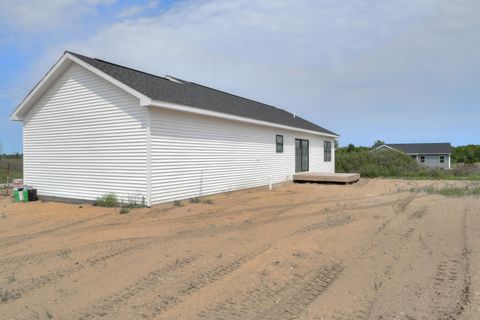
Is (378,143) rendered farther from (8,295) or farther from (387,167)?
(8,295)

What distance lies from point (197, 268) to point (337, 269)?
1.84 meters

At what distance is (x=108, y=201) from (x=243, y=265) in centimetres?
642

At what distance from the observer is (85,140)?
1109 centimetres

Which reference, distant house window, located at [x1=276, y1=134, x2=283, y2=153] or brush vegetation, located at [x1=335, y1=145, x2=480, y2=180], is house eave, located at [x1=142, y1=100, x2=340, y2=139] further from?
brush vegetation, located at [x1=335, y1=145, x2=480, y2=180]

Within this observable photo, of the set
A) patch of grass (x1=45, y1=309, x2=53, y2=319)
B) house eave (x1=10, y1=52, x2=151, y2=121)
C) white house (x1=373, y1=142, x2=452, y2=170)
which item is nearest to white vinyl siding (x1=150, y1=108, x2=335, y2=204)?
house eave (x1=10, y1=52, x2=151, y2=121)

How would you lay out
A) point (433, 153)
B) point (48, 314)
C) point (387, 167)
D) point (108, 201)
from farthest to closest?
point (433, 153)
point (387, 167)
point (108, 201)
point (48, 314)

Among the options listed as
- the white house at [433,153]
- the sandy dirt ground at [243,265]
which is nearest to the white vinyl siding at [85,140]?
the sandy dirt ground at [243,265]

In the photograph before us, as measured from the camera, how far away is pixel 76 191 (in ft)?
37.4

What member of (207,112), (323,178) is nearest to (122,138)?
(207,112)

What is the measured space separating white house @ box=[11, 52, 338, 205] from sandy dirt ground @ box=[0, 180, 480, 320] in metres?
1.86

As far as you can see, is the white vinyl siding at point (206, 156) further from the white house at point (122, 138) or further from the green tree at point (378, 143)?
the green tree at point (378, 143)

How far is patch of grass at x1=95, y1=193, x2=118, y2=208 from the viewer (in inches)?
398

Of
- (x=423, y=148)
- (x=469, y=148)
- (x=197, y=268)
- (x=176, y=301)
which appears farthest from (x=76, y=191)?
(x=469, y=148)

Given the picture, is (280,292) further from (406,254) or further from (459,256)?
(459,256)
